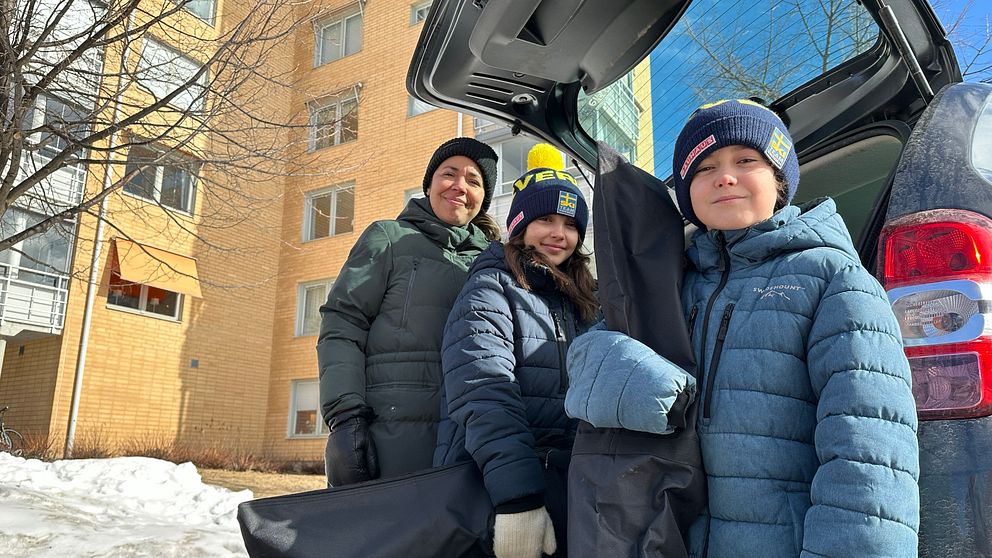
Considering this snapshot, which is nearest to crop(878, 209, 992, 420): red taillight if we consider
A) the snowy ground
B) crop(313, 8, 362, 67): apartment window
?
Result: the snowy ground

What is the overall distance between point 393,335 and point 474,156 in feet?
2.99

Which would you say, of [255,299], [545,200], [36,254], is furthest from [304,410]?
[545,200]

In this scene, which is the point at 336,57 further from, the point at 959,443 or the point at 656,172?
the point at 959,443

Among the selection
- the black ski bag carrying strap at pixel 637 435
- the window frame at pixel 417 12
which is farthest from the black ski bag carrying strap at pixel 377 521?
the window frame at pixel 417 12

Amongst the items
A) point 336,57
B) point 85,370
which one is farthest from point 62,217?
point 336,57

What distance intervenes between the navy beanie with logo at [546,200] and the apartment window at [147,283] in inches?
540

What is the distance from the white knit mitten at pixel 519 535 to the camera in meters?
1.83

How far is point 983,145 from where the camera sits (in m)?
1.52

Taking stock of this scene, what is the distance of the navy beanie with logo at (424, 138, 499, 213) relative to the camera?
3240 mm

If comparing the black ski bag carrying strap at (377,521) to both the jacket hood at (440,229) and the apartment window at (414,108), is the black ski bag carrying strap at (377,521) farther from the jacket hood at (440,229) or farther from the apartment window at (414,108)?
the apartment window at (414,108)

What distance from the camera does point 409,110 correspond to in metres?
17.9

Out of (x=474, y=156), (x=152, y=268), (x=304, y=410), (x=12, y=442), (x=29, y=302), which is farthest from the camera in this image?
(x=304, y=410)

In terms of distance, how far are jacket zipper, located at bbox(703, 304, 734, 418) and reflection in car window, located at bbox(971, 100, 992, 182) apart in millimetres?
564

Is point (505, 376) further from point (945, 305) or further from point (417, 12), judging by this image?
point (417, 12)
